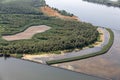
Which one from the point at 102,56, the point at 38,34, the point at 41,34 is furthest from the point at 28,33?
the point at 102,56

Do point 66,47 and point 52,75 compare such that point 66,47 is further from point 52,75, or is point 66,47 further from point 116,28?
point 116,28

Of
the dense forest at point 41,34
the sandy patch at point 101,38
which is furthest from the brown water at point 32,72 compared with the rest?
the sandy patch at point 101,38

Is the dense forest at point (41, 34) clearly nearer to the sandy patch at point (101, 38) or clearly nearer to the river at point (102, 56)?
the sandy patch at point (101, 38)

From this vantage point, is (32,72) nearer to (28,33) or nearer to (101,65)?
(101,65)

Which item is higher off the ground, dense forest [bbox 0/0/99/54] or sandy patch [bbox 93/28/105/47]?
dense forest [bbox 0/0/99/54]

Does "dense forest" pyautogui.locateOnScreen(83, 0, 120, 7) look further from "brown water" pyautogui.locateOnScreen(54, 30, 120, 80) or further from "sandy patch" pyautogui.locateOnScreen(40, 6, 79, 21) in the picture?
"brown water" pyautogui.locateOnScreen(54, 30, 120, 80)

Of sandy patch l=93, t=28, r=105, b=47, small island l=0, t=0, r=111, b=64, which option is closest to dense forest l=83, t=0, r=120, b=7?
small island l=0, t=0, r=111, b=64
